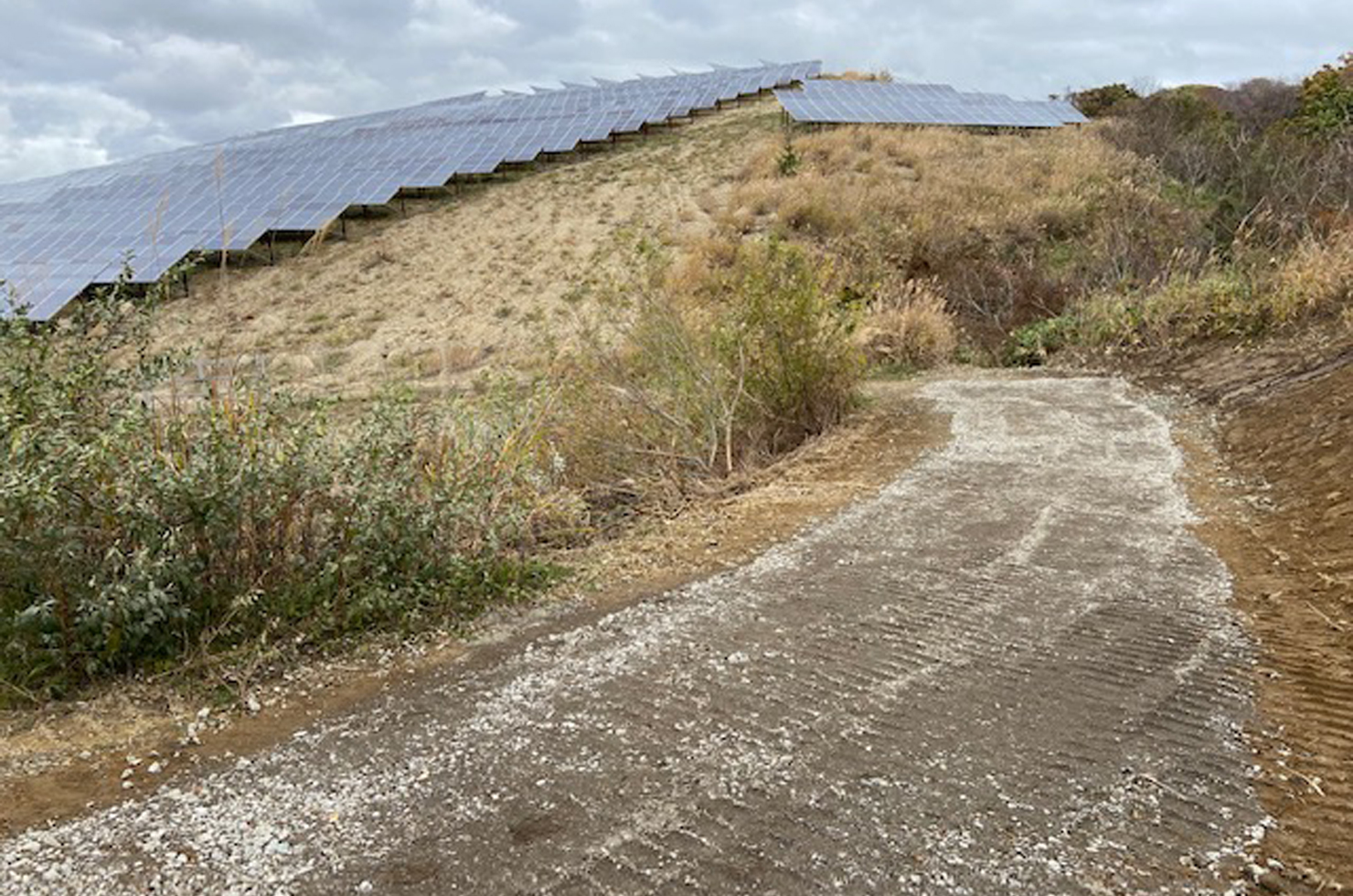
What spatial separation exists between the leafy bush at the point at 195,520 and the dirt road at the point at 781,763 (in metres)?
0.71

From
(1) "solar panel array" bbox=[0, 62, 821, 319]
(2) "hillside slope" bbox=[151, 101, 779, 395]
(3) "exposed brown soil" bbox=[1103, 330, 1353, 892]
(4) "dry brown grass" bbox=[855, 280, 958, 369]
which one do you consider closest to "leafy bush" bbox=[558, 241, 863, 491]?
(3) "exposed brown soil" bbox=[1103, 330, 1353, 892]

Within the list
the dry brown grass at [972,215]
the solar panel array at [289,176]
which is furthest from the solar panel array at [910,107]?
the solar panel array at [289,176]

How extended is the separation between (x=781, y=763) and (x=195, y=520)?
251cm

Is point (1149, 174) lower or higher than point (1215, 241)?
higher

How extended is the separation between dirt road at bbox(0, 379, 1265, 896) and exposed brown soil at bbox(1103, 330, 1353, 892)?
0.15 m

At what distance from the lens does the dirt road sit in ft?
8.41

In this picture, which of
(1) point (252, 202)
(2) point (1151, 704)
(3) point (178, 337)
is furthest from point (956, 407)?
(1) point (252, 202)

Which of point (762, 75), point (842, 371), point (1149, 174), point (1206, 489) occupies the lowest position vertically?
point (1206, 489)

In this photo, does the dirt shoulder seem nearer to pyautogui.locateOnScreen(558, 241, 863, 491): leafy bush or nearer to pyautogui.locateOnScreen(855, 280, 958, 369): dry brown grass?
pyautogui.locateOnScreen(558, 241, 863, 491): leafy bush

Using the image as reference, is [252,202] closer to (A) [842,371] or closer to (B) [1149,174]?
(A) [842,371]

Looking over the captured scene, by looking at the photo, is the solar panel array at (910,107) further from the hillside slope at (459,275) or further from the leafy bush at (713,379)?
the leafy bush at (713,379)

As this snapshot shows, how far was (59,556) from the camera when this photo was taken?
347 centimetres

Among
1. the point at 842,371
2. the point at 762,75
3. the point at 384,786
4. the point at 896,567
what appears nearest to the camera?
the point at 384,786

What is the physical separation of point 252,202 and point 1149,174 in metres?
21.2
